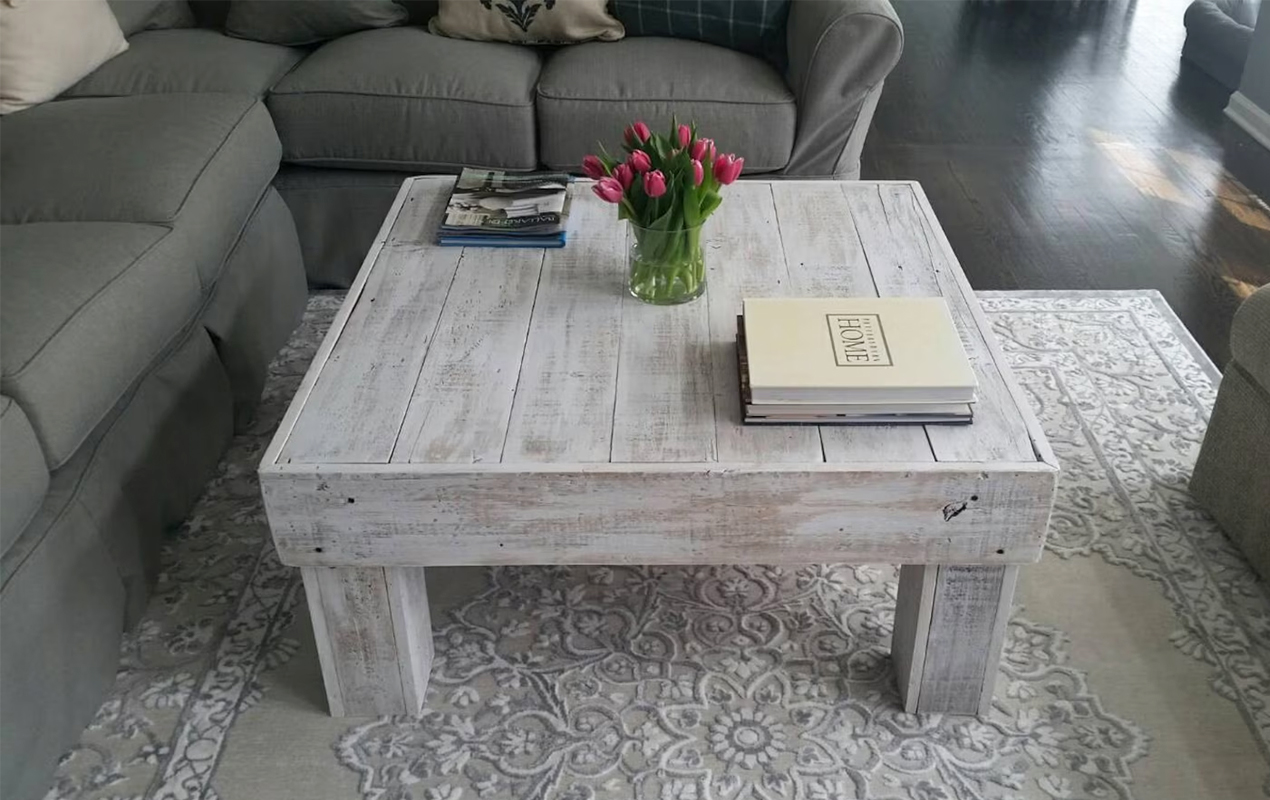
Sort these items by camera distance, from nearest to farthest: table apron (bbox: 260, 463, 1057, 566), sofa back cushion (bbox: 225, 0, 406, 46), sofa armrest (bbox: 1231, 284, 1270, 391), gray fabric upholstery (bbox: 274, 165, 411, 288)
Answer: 1. table apron (bbox: 260, 463, 1057, 566)
2. sofa armrest (bbox: 1231, 284, 1270, 391)
3. gray fabric upholstery (bbox: 274, 165, 411, 288)
4. sofa back cushion (bbox: 225, 0, 406, 46)

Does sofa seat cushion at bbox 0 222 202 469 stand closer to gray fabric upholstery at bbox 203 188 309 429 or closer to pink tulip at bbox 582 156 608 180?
gray fabric upholstery at bbox 203 188 309 429

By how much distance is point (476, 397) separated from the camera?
146 centimetres

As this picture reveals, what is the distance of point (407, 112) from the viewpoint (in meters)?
2.49

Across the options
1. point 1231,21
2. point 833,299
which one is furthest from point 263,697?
point 1231,21

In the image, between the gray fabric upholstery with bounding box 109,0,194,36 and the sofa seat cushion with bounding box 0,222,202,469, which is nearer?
the sofa seat cushion with bounding box 0,222,202,469

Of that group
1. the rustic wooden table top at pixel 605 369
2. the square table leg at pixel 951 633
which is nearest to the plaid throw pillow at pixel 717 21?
the rustic wooden table top at pixel 605 369

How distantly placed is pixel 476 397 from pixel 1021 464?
0.68m

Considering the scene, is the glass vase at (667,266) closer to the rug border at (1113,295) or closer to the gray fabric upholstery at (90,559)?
the gray fabric upholstery at (90,559)

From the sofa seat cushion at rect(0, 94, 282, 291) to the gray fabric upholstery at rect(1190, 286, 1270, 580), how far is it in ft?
5.72

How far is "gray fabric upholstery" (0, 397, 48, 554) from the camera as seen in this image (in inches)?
55.7

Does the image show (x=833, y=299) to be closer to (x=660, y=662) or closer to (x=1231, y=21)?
(x=660, y=662)

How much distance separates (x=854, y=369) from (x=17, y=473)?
3.50ft

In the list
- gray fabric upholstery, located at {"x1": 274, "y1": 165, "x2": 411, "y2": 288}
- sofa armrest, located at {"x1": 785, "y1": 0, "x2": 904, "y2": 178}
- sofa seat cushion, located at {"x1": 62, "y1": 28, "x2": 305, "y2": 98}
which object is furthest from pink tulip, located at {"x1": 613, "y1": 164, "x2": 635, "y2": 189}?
sofa seat cushion, located at {"x1": 62, "y1": 28, "x2": 305, "y2": 98}

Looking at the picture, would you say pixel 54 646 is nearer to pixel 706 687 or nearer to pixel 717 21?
pixel 706 687
